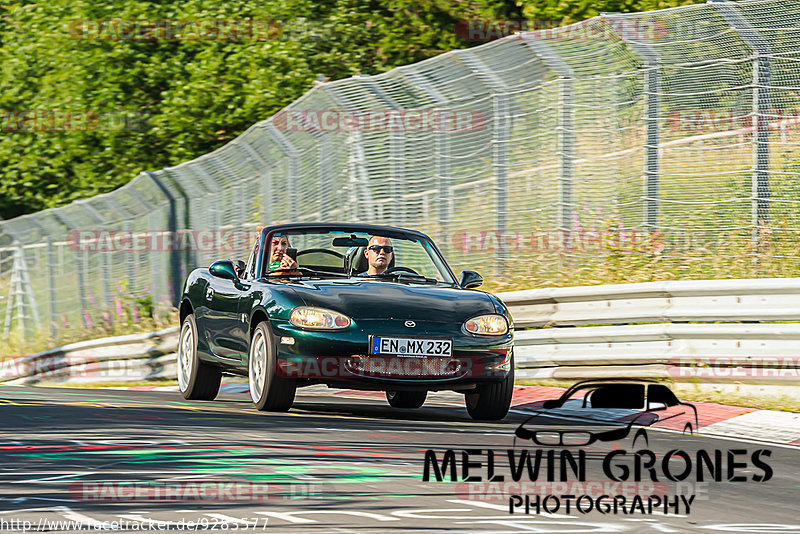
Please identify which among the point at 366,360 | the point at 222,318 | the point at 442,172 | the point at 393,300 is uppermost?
the point at 442,172

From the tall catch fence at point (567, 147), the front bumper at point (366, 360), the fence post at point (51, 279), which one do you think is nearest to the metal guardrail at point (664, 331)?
the tall catch fence at point (567, 147)

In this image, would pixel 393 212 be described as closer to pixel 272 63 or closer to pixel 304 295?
pixel 304 295

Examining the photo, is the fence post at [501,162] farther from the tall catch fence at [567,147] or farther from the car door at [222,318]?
the car door at [222,318]

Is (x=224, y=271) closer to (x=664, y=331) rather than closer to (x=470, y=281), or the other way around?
(x=470, y=281)

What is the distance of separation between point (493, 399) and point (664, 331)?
7.92 feet

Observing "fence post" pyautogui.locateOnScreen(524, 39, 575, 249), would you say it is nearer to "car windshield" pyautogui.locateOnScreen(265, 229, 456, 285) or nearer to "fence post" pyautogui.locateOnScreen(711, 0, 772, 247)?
"fence post" pyautogui.locateOnScreen(711, 0, 772, 247)

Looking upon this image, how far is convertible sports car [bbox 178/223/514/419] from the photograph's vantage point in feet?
32.9

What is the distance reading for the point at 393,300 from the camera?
405 inches

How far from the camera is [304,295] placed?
406 inches

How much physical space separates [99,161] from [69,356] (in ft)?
35.6

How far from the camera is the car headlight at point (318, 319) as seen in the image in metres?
10.0

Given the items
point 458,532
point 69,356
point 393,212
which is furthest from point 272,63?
point 458,532

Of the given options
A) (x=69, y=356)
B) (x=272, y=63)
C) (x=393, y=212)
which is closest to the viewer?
(x=393, y=212)

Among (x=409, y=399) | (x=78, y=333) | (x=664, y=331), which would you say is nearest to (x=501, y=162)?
(x=664, y=331)
